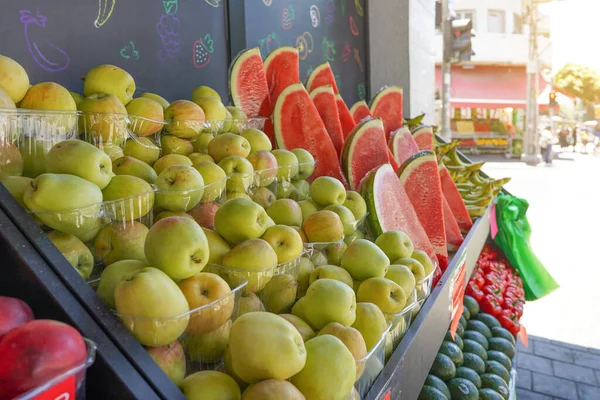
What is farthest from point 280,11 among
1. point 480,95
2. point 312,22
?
point 480,95

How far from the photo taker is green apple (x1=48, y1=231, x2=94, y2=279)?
35.8 inches

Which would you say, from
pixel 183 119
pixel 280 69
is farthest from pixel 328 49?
pixel 183 119

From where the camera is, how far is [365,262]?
1.35 meters

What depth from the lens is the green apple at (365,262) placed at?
135 cm

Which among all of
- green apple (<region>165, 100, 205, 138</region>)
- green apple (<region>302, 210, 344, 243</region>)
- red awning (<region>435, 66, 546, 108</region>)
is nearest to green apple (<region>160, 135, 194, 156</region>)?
green apple (<region>165, 100, 205, 138</region>)

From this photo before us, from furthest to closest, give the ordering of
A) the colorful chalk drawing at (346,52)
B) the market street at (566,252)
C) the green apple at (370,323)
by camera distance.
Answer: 1. the market street at (566,252)
2. the colorful chalk drawing at (346,52)
3. the green apple at (370,323)

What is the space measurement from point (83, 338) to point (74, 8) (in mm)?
1413

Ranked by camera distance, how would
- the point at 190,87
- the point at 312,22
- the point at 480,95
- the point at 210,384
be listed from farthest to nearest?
the point at 480,95, the point at 312,22, the point at 190,87, the point at 210,384

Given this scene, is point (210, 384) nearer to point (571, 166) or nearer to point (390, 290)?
point (390, 290)

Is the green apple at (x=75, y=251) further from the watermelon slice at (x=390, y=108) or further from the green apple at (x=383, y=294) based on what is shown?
the watermelon slice at (x=390, y=108)

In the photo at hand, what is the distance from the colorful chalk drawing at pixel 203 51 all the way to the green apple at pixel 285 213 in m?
1.12

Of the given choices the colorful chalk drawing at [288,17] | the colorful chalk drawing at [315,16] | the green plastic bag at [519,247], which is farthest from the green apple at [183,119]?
the green plastic bag at [519,247]

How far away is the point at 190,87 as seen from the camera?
7.41ft

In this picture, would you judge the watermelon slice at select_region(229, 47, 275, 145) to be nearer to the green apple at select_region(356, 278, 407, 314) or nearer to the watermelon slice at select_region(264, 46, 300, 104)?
the watermelon slice at select_region(264, 46, 300, 104)
